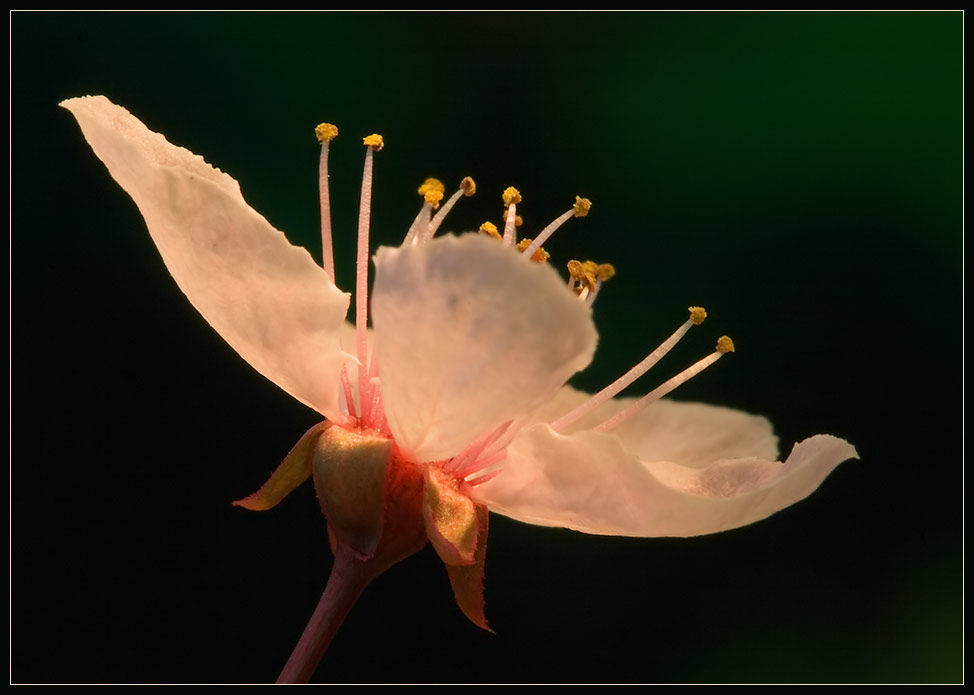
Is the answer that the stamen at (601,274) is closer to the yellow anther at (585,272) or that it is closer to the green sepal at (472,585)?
the yellow anther at (585,272)

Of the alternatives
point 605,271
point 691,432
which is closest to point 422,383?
point 605,271

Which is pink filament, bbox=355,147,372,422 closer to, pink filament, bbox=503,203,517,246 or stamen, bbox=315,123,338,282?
stamen, bbox=315,123,338,282

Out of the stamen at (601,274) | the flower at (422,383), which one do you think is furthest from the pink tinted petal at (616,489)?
the stamen at (601,274)

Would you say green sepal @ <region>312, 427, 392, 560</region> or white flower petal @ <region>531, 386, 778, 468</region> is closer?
green sepal @ <region>312, 427, 392, 560</region>

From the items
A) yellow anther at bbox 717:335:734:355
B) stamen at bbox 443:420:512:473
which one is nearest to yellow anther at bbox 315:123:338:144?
stamen at bbox 443:420:512:473

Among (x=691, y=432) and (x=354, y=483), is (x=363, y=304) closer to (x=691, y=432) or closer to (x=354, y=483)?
(x=354, y=483)
